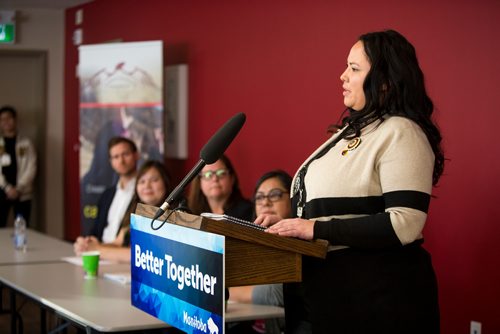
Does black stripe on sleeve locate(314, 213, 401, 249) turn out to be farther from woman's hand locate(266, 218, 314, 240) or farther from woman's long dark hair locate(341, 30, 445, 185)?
woman's long dark hair locate(341, 30, 445, 185)

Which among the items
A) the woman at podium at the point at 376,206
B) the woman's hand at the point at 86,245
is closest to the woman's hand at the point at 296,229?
the woman at podium at the point at 376,206

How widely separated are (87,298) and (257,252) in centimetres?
159

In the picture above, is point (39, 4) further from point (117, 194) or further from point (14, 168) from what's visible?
point (117, 194)

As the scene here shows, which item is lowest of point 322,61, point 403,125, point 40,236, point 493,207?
point 40,236

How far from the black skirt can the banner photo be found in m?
4.82

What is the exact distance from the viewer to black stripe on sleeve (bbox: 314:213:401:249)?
195 centimetres

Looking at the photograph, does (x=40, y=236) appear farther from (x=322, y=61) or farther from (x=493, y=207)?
(x=493, y=207)

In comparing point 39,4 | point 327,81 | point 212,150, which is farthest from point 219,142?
point 39,4

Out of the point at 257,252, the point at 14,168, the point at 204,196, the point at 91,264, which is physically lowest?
the point at 91,264

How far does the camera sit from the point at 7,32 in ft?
29.0

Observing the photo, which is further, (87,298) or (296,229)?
(87,298)

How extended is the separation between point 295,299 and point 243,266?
0.44m

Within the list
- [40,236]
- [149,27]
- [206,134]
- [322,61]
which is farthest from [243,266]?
[149,27]

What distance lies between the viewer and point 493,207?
12.6 feet
